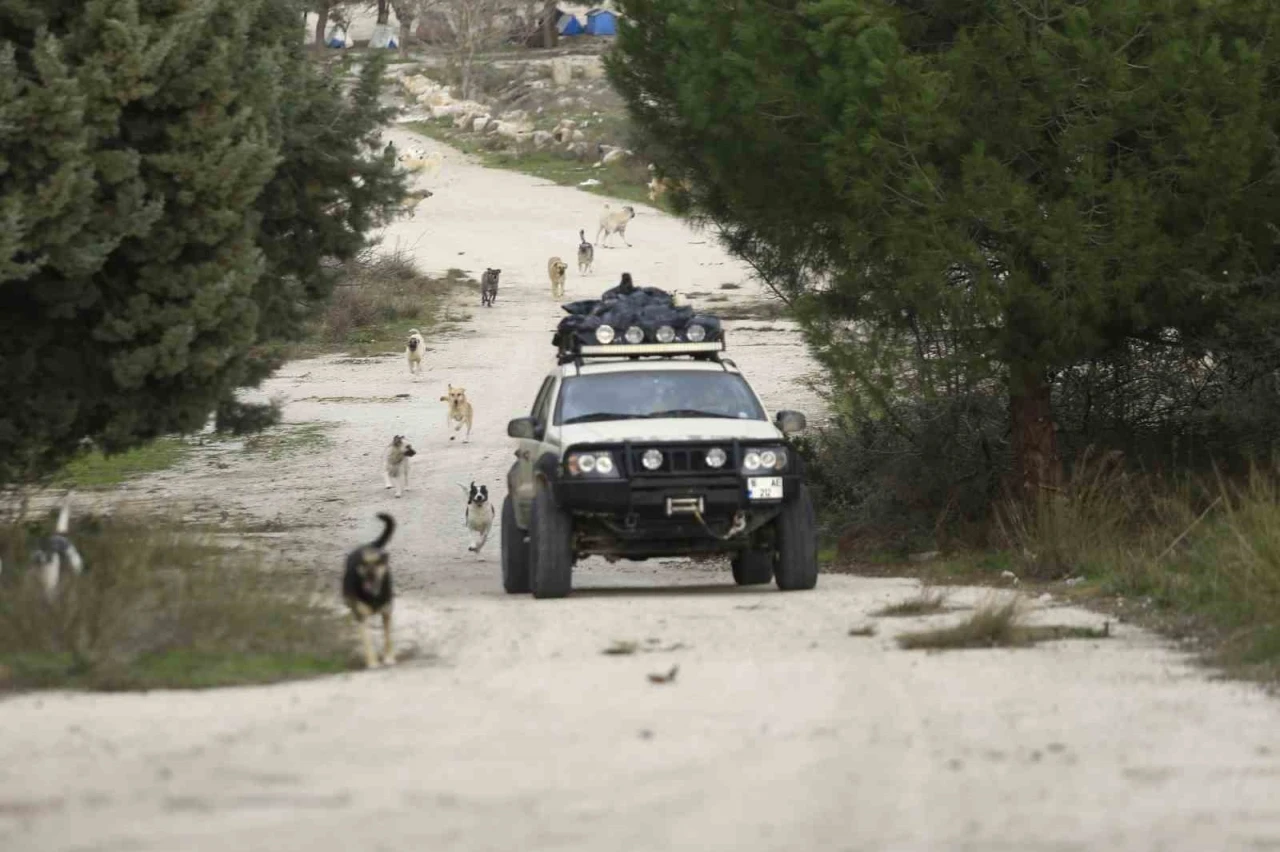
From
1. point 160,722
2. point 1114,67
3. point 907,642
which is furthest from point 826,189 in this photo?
point 160,722

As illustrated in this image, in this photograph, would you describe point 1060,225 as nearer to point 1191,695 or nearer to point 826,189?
point 826,189

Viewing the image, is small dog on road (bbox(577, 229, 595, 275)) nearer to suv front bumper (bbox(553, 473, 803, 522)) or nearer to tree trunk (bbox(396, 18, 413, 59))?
suv front bumper (bbox(553, 473, 803, 522))

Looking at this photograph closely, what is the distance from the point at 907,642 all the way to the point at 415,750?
14.4 ft

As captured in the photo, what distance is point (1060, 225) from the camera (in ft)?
59.7

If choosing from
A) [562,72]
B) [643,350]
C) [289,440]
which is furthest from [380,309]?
[562,72]

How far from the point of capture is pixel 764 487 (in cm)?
1603

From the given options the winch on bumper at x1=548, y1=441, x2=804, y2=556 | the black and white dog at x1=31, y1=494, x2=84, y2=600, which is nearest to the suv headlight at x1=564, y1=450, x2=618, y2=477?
the winch on bumper at x1=548, y1=441, x2=804, y2=556

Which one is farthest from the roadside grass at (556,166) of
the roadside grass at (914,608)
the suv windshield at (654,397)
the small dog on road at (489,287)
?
the roadside grass at (914,608)

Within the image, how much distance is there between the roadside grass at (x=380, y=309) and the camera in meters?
42.0

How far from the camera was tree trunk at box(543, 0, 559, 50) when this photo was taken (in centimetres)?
9494

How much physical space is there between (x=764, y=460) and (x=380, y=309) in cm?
2931

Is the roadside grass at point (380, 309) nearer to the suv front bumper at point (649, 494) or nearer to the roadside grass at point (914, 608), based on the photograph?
the suv front bumper at point (649, 494)

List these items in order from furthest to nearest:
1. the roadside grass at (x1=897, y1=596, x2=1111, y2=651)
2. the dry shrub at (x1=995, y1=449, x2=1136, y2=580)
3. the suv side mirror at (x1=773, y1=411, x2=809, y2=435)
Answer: the dry shrub at (x1=995, y1=449, x2=1136, y2=580), the suv side mirror at (x1=773, y1=411, x2=809, y2=435), the roadside grass at (x1=897, y1=596, x2=1111, y2=651)

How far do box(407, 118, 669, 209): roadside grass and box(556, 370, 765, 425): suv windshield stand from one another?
148 ft
